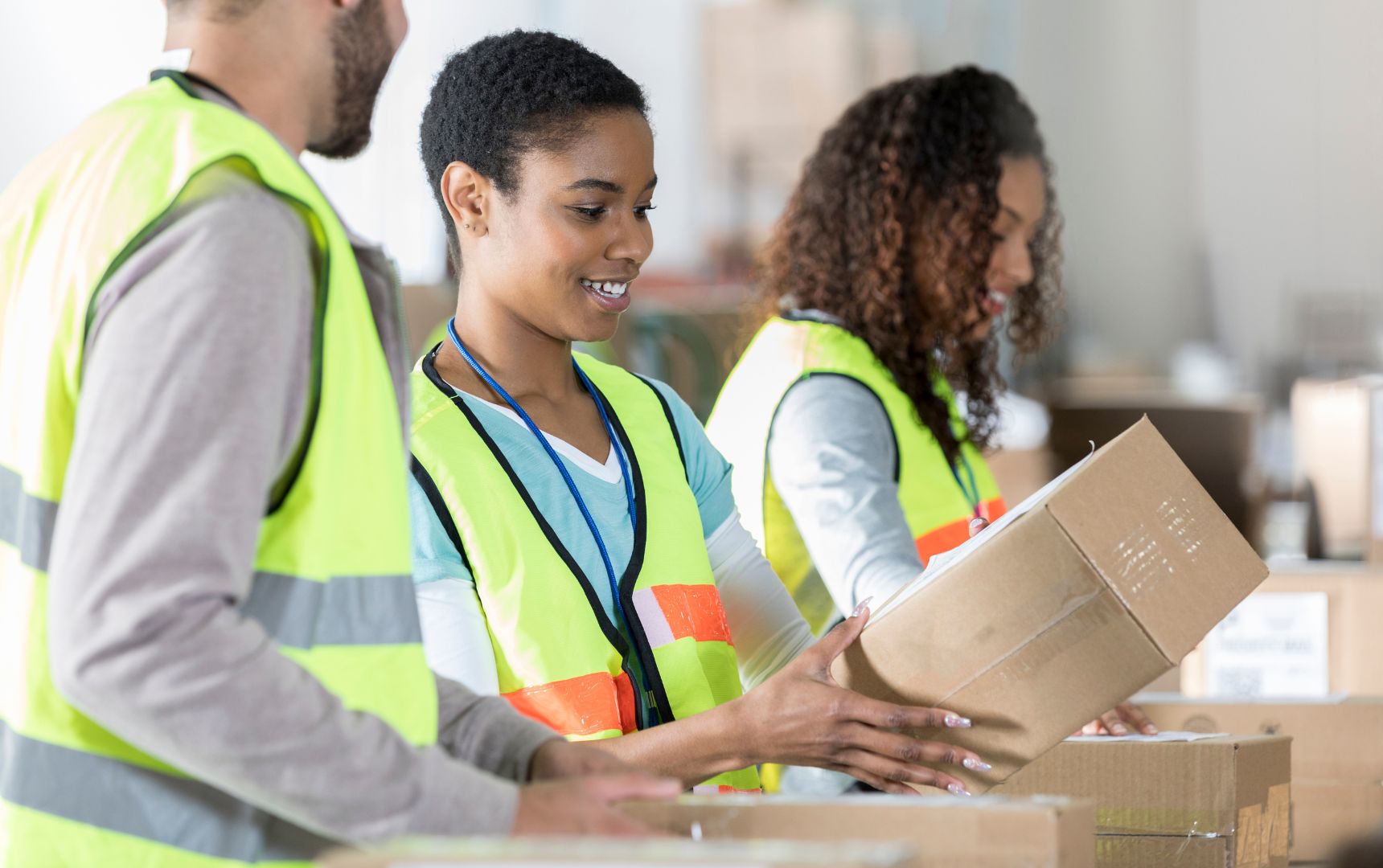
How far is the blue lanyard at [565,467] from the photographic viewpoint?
1.39 meters

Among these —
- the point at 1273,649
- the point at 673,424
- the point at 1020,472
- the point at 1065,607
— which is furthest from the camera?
the point at 1020,472

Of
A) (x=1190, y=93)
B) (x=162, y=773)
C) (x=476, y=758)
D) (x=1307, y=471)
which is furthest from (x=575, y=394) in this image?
(x=1190, y=93)

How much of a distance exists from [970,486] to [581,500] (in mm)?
778

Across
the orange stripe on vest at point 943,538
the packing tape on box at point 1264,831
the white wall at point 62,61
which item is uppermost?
the white wall at point 62,61

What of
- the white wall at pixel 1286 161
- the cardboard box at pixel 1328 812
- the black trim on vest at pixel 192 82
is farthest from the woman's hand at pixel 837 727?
the white wall at pixel 1286 161

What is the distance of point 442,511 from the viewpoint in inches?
52.3

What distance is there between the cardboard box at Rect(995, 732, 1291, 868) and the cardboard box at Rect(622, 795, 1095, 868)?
1.58 ft

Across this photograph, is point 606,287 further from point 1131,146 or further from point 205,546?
point 1131,146

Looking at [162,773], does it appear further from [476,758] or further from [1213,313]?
[1213,313]

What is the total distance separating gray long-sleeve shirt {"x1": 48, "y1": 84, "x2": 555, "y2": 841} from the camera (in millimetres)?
814

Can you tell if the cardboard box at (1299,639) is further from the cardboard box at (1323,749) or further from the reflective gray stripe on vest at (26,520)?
the reflective gray stripe on vest at (26,520)

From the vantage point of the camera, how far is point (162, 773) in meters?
0.93

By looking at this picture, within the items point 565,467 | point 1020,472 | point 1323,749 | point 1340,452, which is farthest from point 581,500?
point 1020,472

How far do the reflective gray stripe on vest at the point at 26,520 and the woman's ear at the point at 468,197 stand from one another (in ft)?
2.02
